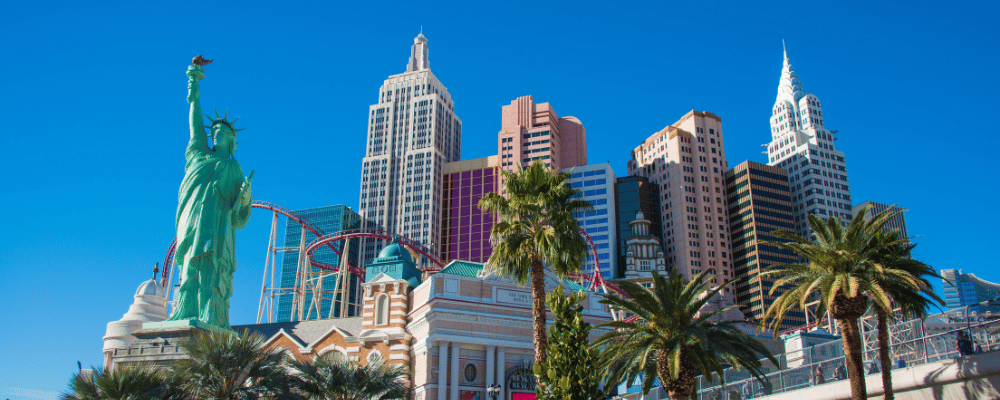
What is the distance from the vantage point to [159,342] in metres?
46.7

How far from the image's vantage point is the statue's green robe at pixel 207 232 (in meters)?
49.2

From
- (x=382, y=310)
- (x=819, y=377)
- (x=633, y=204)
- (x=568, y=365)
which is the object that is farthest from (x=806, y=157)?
(x=568, y=365)

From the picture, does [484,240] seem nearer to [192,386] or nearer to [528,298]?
[528,298]

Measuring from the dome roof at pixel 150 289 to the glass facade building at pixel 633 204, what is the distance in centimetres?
9422

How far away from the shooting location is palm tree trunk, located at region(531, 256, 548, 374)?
80.2 feet

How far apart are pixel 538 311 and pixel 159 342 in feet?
100

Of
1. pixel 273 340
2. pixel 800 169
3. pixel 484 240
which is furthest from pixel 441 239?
pixel 273 340

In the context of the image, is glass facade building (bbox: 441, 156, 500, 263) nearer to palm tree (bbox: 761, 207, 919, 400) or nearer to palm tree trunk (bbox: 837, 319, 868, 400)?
palm tree (bbox: 761, 207, 919, 400)

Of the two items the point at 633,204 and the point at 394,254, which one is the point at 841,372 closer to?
the point at 394,254

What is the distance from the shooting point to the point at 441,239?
144875 millimetres

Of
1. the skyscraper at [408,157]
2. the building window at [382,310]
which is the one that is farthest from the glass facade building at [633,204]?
the building window at [382,310]

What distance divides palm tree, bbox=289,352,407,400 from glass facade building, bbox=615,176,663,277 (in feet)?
361

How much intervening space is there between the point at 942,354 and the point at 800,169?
126193 millimetres

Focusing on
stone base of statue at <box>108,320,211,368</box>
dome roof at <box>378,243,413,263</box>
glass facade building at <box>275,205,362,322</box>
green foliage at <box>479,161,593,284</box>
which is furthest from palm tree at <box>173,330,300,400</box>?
glass facade building at <box>275,205,362,322</box>
